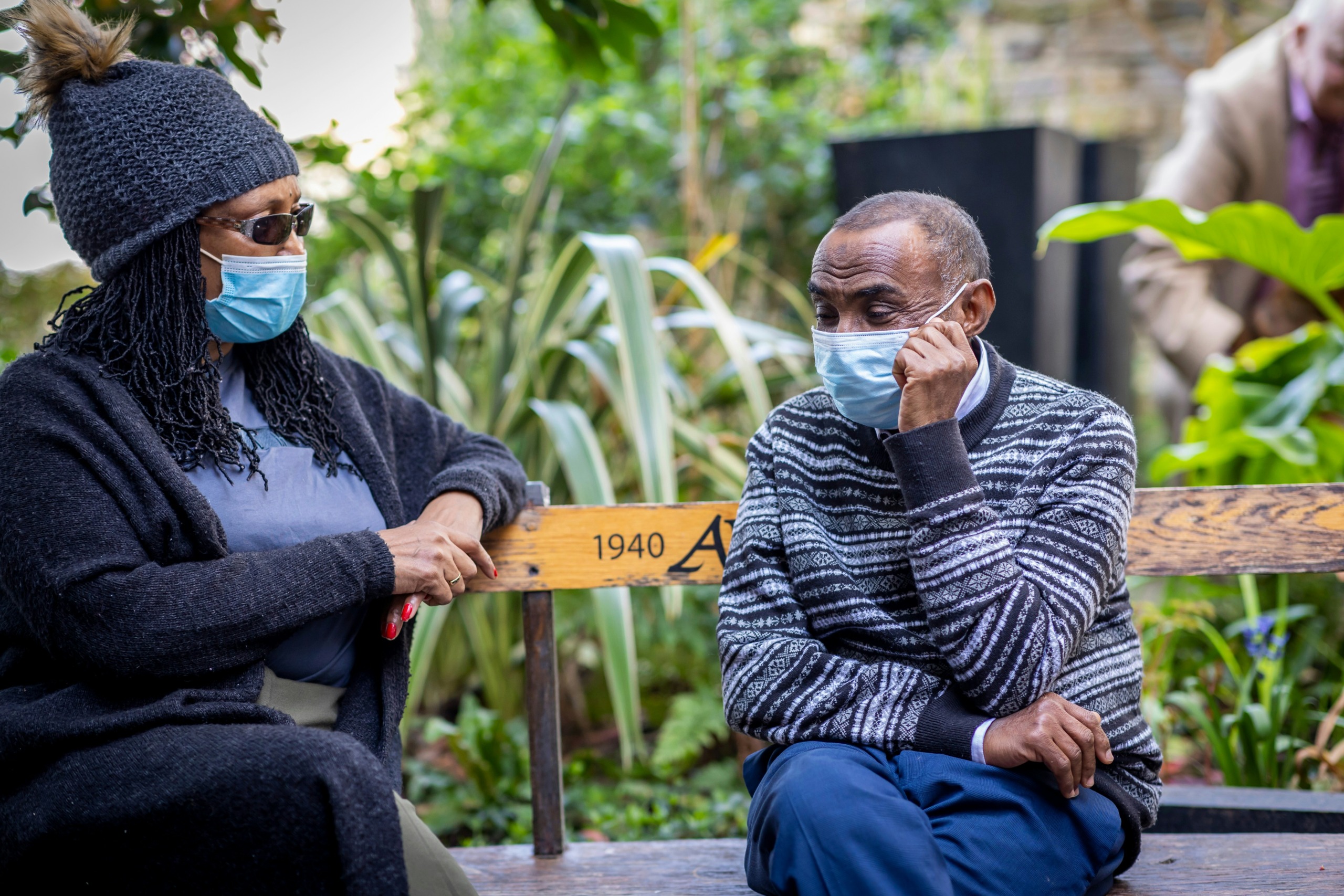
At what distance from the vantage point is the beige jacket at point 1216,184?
3457 mm

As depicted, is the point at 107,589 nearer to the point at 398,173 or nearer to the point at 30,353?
the point at 30,353

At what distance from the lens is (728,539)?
1978 millimetres

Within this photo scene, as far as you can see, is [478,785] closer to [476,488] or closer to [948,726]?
[476,488]

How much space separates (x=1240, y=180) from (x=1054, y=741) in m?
2.84

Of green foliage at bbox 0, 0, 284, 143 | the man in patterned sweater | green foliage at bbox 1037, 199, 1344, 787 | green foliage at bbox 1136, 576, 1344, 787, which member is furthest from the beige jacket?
green foliage at bbox 0, 0, 284, 143

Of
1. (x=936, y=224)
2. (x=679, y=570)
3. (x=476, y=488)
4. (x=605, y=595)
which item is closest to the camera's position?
(x=936, y=224)

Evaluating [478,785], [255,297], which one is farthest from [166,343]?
[478,785]

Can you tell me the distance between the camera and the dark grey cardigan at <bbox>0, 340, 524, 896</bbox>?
1.38m

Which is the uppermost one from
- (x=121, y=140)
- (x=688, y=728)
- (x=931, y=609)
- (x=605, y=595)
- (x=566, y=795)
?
(x=121, y=140)

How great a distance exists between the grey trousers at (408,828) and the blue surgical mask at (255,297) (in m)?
0.50

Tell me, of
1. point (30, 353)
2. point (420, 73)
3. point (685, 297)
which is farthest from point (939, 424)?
point (420, 73)

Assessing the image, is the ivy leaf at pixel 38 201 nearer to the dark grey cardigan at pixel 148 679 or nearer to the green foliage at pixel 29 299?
the dark grey cardigan at pixel 148 679

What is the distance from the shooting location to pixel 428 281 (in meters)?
3.00

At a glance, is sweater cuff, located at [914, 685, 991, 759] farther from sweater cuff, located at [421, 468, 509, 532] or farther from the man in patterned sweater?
sweater cuff, located at [421, 468, 509, 532]
